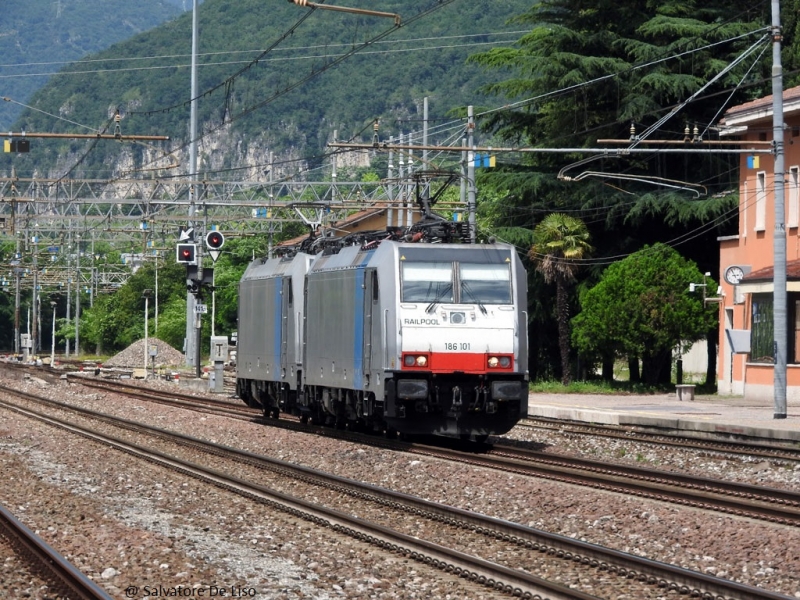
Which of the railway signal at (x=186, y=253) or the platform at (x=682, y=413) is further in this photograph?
the railway signal at (x=186, y=253)

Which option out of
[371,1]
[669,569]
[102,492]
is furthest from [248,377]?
[371,1]

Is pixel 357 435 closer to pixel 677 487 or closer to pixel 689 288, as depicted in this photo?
pixel 677 487

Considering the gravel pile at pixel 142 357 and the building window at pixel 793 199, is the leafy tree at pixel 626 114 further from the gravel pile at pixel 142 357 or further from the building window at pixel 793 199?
the gravel pile at pixel 142 357

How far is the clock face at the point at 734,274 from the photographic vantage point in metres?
39.3

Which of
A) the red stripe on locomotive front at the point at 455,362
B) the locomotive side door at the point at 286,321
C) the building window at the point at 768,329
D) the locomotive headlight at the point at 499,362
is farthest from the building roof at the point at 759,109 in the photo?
the red stripe on locomotive front at the point at 455,362

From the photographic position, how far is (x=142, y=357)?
241 feet

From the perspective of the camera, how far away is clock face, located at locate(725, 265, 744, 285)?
1548 inches

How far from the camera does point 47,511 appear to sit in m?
15.1

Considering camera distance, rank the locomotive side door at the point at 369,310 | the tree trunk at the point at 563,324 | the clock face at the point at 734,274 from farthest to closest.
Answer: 1. the tree trunk at the point at 563,324
2. the clock face at the point at 734,274
3. the locomotive side door at the point at 369,310

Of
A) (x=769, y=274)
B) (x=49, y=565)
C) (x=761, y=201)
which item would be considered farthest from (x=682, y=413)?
(x=49, y=565)

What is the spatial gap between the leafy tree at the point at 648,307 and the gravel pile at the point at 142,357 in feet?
100

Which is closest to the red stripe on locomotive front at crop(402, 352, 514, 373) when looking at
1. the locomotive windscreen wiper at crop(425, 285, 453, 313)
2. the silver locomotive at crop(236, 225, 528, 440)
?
the silver locomotive at crop(236, 225, 528, 440)

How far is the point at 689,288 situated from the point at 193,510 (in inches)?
1228

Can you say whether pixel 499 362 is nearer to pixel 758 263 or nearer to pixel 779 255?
pixel 779 255
